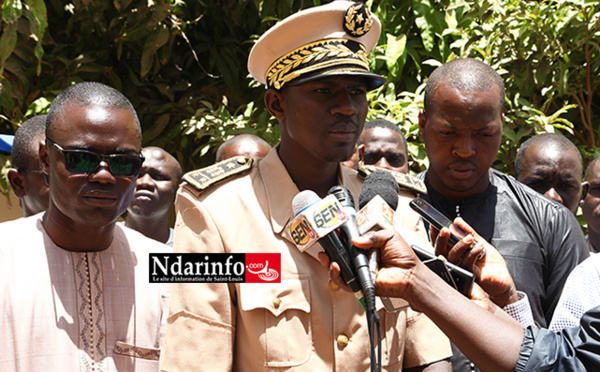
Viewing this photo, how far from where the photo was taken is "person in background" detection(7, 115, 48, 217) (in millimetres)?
4156

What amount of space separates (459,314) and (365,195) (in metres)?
0.45

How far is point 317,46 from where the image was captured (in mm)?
2805

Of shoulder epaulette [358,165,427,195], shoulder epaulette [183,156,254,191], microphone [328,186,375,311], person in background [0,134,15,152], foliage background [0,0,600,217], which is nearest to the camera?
microphone [328,186,375,311]

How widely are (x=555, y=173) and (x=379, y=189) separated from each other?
9.68ft

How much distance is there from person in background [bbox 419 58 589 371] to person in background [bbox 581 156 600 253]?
1.70 m

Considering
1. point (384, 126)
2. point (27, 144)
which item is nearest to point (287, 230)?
point (27, 144)

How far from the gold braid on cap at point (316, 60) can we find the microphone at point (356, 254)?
706 mm

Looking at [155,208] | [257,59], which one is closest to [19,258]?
[257,59]

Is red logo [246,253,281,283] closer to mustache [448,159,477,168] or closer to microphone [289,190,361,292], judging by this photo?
microphone [289,190,361,292]

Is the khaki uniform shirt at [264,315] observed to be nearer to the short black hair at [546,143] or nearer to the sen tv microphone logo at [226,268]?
the sen tv microphone logo at [226,268]

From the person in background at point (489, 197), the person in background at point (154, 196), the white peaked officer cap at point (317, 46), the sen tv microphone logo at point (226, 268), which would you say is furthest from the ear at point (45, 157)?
the person in background at point (154, 196)

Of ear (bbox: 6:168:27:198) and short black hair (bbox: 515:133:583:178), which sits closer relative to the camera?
ear (bbox: 6:168:27:198)

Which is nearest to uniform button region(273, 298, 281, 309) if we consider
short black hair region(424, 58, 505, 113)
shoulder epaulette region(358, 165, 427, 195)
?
shoulder epaulette region(358, 165, 427, 195)

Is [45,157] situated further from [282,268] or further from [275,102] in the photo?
[282,268]
